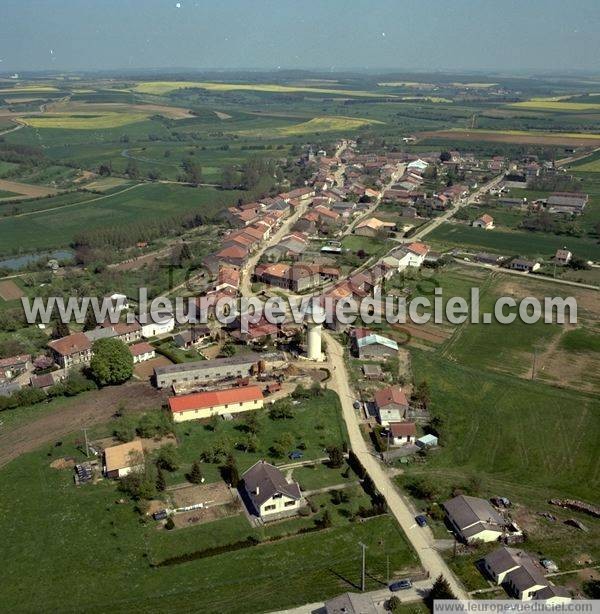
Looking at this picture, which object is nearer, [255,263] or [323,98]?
[255,263]

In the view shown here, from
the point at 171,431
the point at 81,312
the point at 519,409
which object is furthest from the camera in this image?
→ the point at 81,312

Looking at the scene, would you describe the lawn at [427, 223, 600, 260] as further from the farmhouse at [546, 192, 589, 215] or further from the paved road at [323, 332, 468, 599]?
the paved road at [323, 332, 468, 599]

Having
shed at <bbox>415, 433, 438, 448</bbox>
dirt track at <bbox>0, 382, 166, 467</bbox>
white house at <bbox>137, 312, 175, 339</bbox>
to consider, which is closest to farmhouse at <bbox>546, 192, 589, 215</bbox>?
white house at <bbox>137, 312, 175, 339</bbox>

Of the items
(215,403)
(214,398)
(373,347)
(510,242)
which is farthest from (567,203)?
(215,403)

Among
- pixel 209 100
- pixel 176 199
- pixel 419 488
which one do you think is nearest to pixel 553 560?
pixel 419 488

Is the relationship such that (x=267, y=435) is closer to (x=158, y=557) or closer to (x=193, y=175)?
(x=158, y=557)

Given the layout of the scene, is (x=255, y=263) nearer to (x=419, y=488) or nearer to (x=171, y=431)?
(x=171, y=431)
